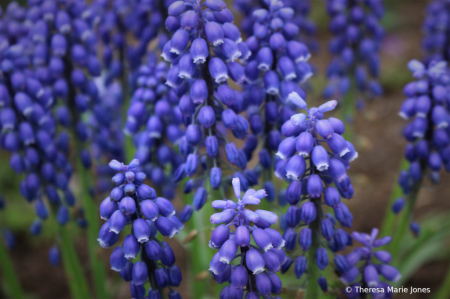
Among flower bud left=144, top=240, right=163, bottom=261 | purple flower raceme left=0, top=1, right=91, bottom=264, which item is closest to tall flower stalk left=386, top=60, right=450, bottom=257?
flower bud left=144, top=240, right=163, bottom=261

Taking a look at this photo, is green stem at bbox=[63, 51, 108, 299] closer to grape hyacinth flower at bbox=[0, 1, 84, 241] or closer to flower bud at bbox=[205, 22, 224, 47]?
grape hyacinth flower at bbox=[0, 1, 84, 241]

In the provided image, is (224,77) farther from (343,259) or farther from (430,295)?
(430,295)

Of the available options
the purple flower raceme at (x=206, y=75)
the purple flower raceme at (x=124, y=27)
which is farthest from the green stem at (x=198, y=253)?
the purple flower raceme at (x=124, y=27)

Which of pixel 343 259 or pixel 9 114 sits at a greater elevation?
pixel 9 114

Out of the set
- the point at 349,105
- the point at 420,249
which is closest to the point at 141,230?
the point at 349,105

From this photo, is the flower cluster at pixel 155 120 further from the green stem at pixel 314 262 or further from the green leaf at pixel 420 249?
the green leaf at pixel 420 249

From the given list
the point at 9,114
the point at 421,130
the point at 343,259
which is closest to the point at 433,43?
the point at 421,130
